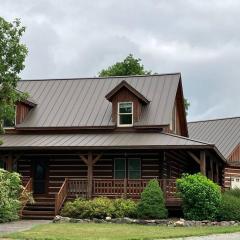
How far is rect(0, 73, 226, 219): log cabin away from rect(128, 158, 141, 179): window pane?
0.05 meters

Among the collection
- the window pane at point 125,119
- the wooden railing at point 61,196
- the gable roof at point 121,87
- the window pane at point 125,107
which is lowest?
the wooden railing at point 61,196

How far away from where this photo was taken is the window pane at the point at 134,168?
3116cm

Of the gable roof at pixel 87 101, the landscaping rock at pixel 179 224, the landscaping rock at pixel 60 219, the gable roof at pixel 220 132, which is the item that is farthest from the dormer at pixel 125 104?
the gable roof at pixel 220 132

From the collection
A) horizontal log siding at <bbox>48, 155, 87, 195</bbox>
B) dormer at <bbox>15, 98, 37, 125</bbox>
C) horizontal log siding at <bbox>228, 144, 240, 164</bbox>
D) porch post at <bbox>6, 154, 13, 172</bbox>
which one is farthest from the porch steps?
horizontal log siding at <bbox>228, 144, 240, 164</bbox>

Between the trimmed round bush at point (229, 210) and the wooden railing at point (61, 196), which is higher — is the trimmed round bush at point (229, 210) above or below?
below

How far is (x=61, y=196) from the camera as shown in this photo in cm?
2862

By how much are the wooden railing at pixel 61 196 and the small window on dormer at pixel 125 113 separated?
5292mm

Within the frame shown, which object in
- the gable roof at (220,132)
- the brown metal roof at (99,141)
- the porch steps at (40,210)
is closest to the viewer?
the brown metal roof at (99,141)

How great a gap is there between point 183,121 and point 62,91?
8.32 m

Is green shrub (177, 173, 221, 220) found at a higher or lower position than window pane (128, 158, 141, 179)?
lower

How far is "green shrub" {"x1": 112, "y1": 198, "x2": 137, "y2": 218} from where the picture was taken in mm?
26562

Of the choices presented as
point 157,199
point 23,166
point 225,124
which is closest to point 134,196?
point 157,199

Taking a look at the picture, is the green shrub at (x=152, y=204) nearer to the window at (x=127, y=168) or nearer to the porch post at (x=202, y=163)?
the porch post at (x=202, y=163)

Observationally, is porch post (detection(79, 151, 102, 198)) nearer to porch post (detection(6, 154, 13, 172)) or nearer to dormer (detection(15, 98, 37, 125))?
porch post (detection(6, 154, 13, 172))
